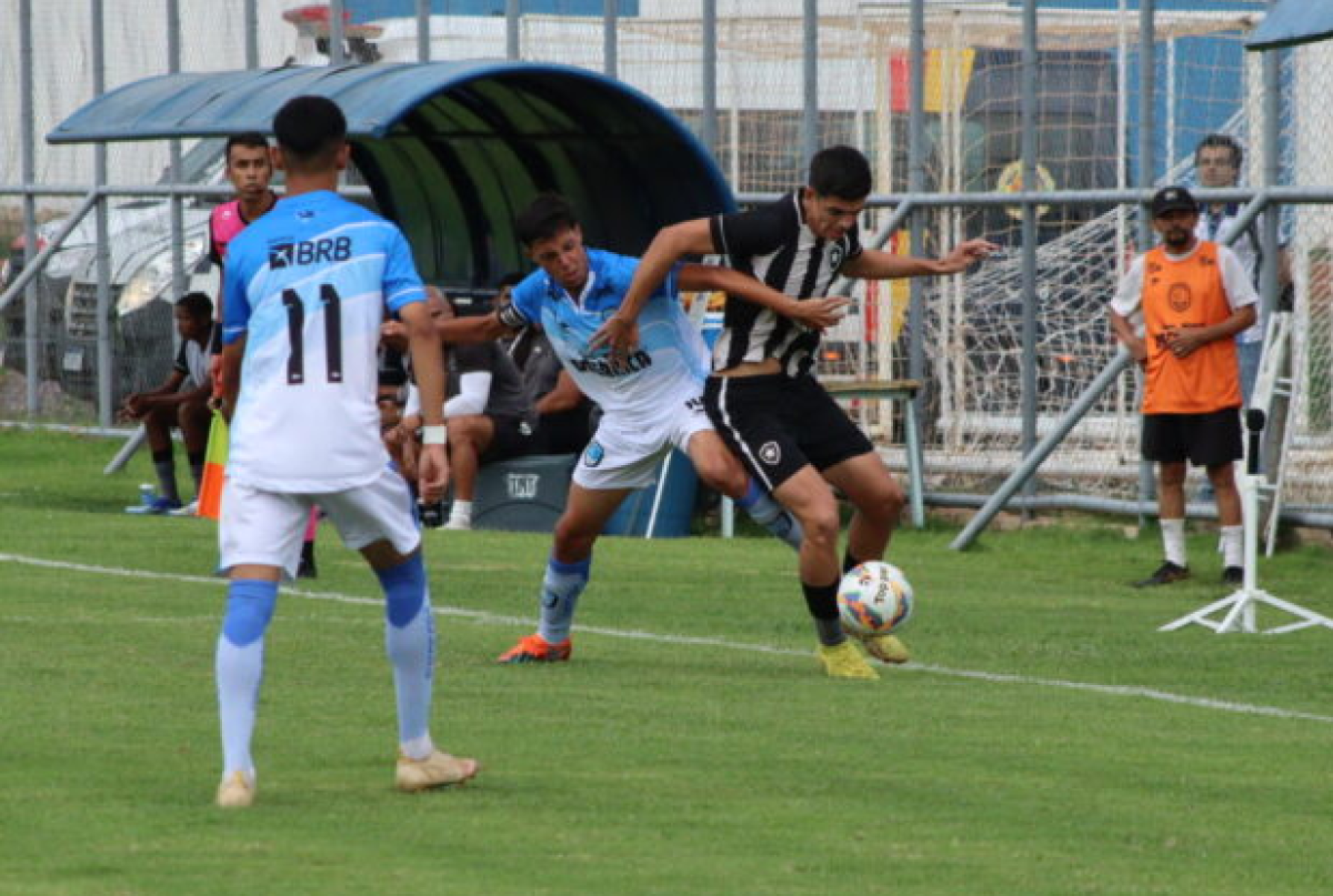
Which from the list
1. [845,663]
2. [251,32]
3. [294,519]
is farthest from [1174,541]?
[251,32]

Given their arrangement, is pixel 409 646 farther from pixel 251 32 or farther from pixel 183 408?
pixel 251 32

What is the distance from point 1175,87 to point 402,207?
5.87 m

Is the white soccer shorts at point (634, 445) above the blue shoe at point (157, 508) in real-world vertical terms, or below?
above

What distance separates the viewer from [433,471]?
7.75 metres

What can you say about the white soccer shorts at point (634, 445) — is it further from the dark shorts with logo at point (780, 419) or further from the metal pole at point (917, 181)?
the metal pole at point (917, 181)

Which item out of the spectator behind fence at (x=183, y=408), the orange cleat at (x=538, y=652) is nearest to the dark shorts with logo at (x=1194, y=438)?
the orange cleat at (x=538, y=652)

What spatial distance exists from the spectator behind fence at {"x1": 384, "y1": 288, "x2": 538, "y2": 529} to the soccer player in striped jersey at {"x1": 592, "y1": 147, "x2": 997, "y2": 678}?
6.88 meters

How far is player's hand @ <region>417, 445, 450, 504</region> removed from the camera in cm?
772

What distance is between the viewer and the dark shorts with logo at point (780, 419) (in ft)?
36.1

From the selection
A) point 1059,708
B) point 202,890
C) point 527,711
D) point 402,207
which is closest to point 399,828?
point 202,890

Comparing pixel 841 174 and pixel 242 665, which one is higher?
pixel 841 174

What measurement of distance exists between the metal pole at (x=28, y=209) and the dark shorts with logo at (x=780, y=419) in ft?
50.3

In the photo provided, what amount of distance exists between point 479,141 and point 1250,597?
8.30 m

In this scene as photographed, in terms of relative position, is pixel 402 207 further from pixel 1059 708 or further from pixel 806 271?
pixel 1059 708
